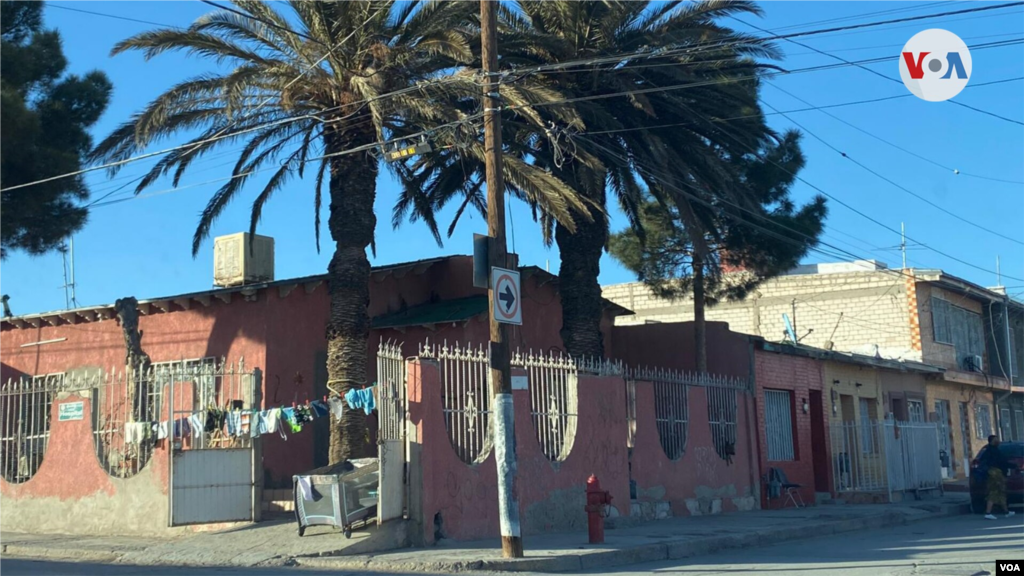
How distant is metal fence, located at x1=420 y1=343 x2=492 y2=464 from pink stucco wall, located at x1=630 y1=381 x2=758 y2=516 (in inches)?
158

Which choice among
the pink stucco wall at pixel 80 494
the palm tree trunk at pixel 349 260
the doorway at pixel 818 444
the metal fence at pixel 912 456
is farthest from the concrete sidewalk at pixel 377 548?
the metal fence at pixel 912 456

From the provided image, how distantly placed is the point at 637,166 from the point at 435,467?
7775mm

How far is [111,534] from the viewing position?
15344mm

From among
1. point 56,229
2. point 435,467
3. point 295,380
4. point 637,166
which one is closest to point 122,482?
point 295,380

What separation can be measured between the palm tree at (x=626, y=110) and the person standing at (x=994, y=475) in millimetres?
7329

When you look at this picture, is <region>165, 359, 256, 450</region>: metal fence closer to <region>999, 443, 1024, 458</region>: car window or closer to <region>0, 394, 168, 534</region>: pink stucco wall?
<region>0, 394, 168, 534</region>: pink stucco wall

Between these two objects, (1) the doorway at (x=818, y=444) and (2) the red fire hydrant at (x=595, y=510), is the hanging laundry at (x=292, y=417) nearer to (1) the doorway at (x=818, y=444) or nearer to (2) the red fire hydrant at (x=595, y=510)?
(2) the red fire hydrant at (x=595, y=510)

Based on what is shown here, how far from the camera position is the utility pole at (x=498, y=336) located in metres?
12.4

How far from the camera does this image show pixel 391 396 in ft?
45.3

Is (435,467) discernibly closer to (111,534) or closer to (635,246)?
(111,534)

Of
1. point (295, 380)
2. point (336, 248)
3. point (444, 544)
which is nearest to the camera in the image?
point (444, 544)

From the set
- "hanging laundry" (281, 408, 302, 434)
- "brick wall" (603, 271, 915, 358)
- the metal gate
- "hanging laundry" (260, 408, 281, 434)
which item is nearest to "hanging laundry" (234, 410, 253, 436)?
the metal gate

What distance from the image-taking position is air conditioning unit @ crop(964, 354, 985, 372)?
35.2m

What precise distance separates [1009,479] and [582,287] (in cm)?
974
